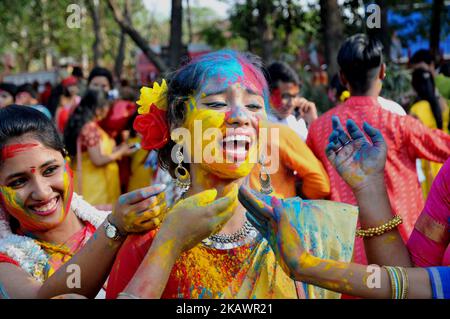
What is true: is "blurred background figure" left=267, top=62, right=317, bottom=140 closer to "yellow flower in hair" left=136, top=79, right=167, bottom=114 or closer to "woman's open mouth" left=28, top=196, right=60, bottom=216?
"yellow flower in hair" left=136, top=79, right=167, bottom=114

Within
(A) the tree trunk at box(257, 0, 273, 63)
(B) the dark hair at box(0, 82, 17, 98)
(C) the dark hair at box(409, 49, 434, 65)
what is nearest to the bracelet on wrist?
(C) the dark hair at box(409, 49, 434, 65)

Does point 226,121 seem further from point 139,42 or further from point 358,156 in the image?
point 139,42

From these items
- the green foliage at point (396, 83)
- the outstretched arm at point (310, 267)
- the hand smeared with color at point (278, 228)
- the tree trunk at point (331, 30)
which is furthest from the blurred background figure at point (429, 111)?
the hand smeared with color at point (278, 228)

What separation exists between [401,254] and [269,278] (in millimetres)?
483

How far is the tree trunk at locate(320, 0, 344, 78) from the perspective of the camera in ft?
23.2

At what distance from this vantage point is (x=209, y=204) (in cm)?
173

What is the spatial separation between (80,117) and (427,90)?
2.98 meters

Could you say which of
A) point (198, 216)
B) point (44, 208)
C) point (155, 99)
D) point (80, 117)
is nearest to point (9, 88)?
point (80, 117)

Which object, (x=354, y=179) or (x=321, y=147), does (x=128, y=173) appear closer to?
(x=321, y=147)

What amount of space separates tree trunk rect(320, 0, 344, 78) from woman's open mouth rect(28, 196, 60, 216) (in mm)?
5105
